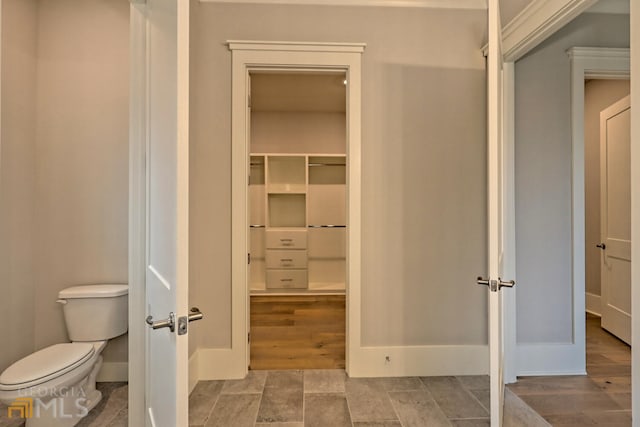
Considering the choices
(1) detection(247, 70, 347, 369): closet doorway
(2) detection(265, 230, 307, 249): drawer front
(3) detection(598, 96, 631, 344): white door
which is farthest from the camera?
(2) detection(265, 230, 307, 249): drawer front

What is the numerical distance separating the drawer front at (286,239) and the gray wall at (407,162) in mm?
2266

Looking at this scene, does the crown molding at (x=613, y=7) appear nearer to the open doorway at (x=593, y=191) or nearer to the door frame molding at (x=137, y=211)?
the open doorway at (x=593, y=191)

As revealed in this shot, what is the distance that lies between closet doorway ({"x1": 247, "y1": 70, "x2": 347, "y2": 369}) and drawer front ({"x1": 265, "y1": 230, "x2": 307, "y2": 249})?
0.05 feet

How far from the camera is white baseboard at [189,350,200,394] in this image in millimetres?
2144

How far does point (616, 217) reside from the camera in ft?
9.79

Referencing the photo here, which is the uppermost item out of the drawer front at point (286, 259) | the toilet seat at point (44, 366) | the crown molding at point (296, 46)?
the crown molding at point (296, 46)

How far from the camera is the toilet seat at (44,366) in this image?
60.2 inches

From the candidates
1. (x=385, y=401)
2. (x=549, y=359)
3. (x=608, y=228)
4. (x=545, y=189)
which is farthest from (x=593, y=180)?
(x=385, y=401)

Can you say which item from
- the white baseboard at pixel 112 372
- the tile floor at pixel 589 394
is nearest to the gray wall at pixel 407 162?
the tile floor at pixel 589 394

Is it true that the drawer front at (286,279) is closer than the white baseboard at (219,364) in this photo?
No

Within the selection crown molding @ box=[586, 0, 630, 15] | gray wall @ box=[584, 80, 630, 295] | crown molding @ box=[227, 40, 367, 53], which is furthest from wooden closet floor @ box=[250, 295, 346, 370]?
crown molding @ box=[586, 0, 630, 15]

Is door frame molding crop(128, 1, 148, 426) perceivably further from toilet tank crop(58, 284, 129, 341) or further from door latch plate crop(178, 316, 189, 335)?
door latch plate crop(178, 316, 189, 335)

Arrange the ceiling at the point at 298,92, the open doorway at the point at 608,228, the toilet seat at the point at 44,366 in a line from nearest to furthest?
the toilet seat at the point at 44,366
the open doorway at the point at 608,228
the ceiling at the point at 298,92

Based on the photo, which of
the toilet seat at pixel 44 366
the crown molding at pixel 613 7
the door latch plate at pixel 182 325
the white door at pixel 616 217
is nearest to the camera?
the door latch plate at pixel 182 325
